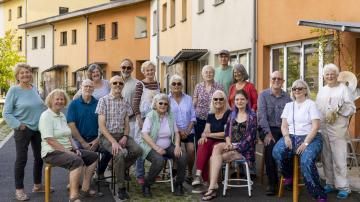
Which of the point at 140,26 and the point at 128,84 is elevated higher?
the point at 140,26

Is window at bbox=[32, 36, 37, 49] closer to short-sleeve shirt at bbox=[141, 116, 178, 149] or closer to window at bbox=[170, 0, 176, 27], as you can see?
window at bbox=[170, 0, 176, 27]

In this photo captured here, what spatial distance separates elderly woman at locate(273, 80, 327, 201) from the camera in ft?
21.9

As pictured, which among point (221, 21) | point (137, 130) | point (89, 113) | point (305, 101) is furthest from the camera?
point (221, 21)

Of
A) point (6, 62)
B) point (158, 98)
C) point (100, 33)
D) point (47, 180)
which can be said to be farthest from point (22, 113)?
point (100, 33)

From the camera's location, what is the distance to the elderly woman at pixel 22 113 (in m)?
7.03

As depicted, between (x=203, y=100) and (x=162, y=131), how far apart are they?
40.6 inches

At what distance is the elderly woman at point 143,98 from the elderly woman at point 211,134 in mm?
820

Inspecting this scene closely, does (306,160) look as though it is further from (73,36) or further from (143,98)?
(73,36)

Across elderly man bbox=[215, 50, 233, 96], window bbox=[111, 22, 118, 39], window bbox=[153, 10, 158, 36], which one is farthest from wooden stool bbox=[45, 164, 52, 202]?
window bbox=[111, 22, 118, 39]

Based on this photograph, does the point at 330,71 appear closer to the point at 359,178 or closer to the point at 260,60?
the point at 359,178

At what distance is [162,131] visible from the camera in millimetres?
7441

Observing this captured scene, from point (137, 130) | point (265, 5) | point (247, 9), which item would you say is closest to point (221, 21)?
point (247, 9)

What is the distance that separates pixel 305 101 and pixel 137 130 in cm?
244

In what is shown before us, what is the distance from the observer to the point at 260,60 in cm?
1359
